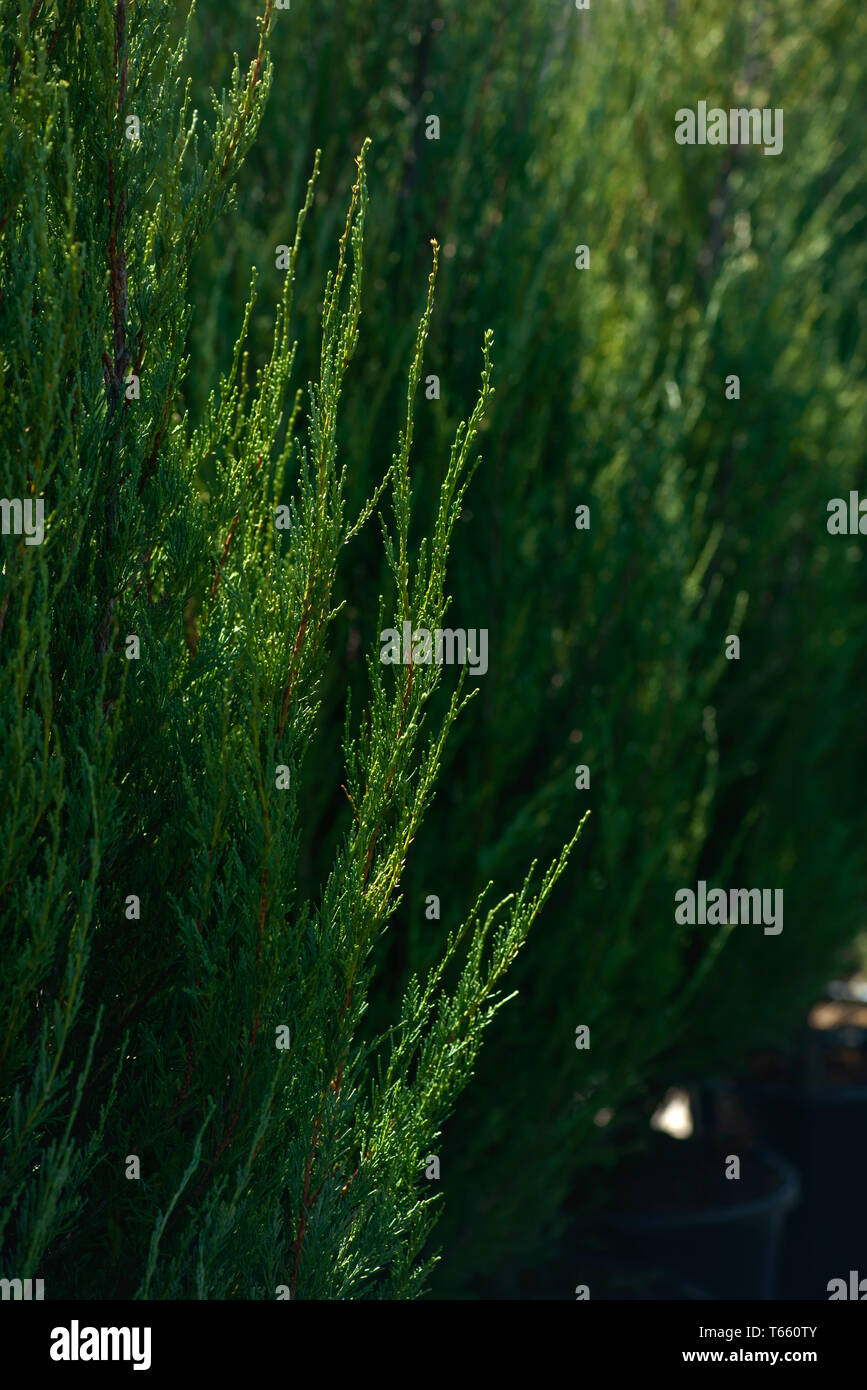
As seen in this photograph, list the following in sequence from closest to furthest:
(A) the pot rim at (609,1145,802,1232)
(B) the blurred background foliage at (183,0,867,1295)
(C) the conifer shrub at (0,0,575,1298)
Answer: (C) the conifer shrub at (0,0,575,1298) → (B) the blurred background foliage at (183,0,867,1295) → (A) the pot rim at (609,1145,802,1232)

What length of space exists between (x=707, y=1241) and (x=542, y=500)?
116 inches

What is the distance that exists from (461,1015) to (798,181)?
14.5 ft

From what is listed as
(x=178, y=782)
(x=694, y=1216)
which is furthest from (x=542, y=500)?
(x=694, y=1216)

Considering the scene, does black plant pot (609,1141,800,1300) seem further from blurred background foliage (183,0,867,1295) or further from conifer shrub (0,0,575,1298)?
conifer shrub (0,0,575,1298)

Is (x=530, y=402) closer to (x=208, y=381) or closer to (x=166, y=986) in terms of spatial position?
(x=208, y=381)

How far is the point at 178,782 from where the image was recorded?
2.14 meters

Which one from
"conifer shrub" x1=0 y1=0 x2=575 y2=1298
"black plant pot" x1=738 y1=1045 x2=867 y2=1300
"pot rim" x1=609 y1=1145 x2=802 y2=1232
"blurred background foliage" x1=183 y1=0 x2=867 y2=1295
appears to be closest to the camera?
"conifer shrub" x1=0 y1=0 x2=575 y2=1298

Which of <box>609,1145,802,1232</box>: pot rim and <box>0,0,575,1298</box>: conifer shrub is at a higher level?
<box>0,0,575,1298</box>: conifer shrub

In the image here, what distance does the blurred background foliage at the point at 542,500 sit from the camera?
368 centimetres

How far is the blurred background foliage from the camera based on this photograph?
3680 millimetres

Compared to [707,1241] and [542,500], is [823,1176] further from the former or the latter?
[542,500]

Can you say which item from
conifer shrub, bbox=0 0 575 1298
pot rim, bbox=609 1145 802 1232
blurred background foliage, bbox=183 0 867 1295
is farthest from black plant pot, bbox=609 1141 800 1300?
conifer shrub, bbox=0 0 575 1298

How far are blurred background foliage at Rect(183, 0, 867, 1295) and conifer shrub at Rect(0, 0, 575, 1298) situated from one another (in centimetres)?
126
